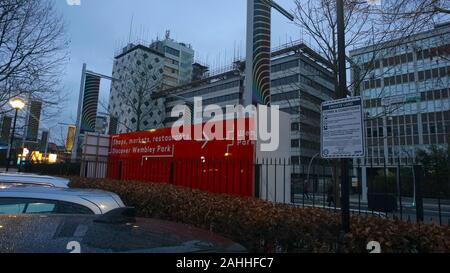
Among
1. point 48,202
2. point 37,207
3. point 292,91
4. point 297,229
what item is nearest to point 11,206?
point 37,207

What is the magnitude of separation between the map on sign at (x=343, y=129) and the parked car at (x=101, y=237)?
2278 millimetres

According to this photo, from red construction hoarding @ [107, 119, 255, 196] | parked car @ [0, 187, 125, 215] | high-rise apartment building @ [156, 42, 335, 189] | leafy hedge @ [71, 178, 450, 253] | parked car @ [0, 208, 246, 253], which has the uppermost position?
high-rise apartment building @ [156, 42, 335, 189]

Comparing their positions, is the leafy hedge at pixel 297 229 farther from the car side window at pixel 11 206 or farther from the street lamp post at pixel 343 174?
the car side window at pixel 11 206

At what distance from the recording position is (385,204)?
21.0ft

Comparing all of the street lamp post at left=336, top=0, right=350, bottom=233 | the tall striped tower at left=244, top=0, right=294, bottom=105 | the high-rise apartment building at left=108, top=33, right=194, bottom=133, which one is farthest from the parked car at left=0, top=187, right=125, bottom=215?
the high-rise apartment building at left=108, top=33, right=194, bottom=133

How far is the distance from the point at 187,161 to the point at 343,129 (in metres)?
6.86

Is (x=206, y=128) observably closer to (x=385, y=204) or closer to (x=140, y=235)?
(x=385, y=204)

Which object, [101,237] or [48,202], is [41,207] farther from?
[101,237]

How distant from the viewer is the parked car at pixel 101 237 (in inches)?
78.1

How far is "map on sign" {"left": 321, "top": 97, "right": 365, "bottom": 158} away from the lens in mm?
4277

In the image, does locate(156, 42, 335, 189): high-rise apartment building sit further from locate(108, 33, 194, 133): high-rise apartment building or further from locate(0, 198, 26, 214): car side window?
locate(0, 198, 26, 214): car side window

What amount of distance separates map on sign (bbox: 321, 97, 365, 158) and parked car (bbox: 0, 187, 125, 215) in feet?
8.84

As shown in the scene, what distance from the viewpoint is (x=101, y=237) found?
7.38ft
